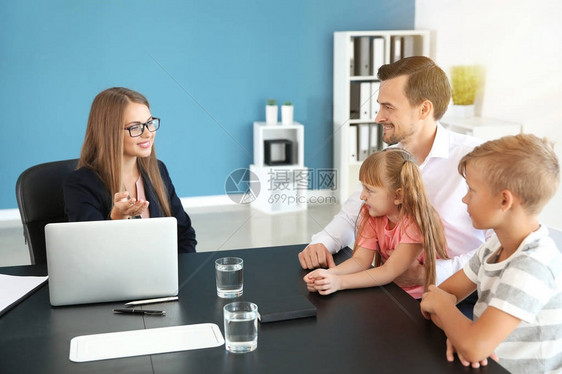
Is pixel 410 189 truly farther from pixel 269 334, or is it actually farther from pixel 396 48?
pixel 396 48

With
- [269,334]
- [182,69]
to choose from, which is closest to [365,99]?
[182,69]

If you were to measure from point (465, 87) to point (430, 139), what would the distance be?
249 centimetres

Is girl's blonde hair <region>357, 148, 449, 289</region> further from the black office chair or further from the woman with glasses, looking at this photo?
the black office chair

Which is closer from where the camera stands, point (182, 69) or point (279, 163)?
point (182, 69)

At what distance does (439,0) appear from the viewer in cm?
486

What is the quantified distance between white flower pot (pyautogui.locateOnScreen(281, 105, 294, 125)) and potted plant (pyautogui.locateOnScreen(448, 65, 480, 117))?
46.8 inches

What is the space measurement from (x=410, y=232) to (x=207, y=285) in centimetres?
51

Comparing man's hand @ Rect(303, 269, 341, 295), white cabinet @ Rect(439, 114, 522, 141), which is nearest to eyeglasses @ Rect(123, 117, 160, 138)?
man's hand @ Rect(303, 269, 341, 295)

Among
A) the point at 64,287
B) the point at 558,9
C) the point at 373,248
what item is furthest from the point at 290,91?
the point at 64,287

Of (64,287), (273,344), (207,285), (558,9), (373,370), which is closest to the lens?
(373,370)

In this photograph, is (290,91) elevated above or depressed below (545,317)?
above

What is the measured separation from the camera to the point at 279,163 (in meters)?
4.88

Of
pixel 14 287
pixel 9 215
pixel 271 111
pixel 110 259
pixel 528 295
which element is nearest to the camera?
pixel 528 295

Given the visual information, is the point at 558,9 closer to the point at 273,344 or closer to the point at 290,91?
the point at 290,91
